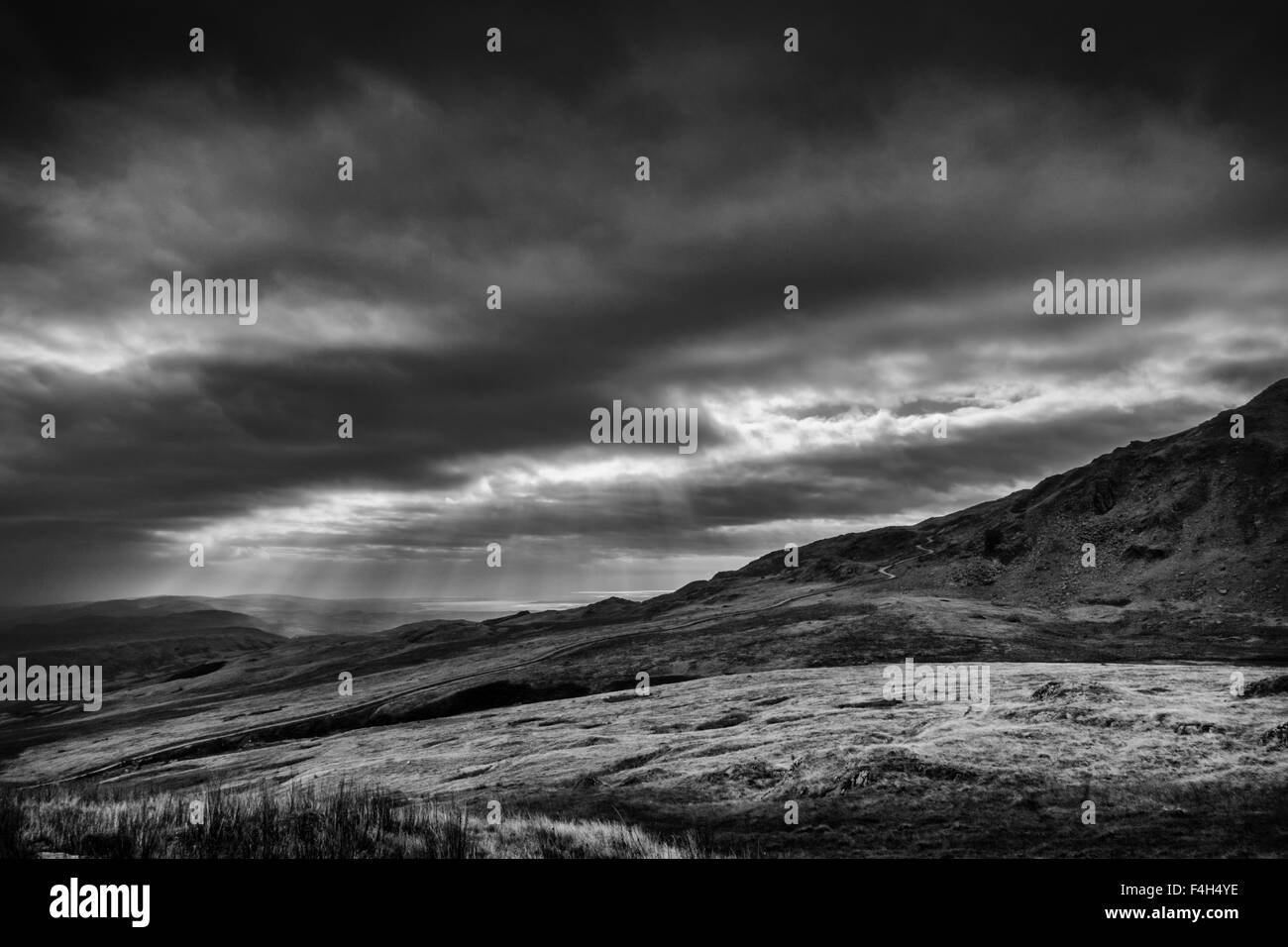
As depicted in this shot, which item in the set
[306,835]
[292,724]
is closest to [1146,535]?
[292,724]

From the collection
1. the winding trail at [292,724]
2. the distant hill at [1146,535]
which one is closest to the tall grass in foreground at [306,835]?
the winding trail at [292,724]

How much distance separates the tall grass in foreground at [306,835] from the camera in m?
15.1

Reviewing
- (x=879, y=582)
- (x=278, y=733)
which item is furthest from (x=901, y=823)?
(x=879, y=582)

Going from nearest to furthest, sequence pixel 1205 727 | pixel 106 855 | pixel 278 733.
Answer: pixel 106 855, pixel 1205 727, pixel 278 733

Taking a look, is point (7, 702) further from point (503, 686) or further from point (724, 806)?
point (724, 806)

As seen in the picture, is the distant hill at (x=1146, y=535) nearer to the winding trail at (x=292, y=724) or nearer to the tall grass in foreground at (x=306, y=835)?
the winding trail at (x=292, y=724)

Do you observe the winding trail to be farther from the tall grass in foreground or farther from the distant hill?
the distant hill

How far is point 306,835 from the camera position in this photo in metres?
16.2

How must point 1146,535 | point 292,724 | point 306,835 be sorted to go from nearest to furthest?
point 306,835, point 292,724, point 1146,535

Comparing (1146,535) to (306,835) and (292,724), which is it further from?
(306,835)

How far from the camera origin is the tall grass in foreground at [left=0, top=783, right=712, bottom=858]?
1508 centimetres
